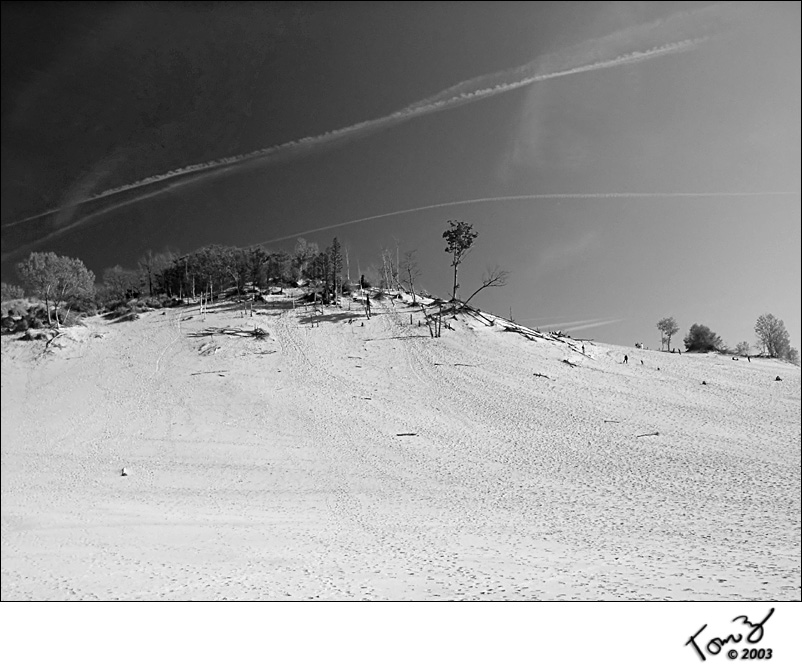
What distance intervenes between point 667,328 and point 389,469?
9081mm

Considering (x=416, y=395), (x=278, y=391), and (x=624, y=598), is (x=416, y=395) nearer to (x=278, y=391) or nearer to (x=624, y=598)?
(x=278, y=391)

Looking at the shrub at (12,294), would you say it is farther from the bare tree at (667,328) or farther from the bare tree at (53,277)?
the bare tree at (667,328)

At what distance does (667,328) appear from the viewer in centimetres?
1148

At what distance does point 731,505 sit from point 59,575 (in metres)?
12.2

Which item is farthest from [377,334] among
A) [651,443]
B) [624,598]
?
[624,598]

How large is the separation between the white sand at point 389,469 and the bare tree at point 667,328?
11.5 feet

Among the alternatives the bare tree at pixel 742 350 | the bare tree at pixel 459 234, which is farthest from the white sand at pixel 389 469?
the bare tree at pixel 459 234

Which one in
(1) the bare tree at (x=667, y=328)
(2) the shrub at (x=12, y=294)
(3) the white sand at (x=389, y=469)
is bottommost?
(3) the white sand at (x=389, y=469)

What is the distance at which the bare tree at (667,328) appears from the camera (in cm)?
1078

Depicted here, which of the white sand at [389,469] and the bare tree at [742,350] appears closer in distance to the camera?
the white sand at [389,469]

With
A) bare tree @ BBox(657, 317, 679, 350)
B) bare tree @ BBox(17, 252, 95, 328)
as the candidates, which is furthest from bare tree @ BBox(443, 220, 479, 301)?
bare tree @ BBox(17, 252, 95, 328)

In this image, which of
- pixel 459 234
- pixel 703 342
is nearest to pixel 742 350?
pixel 703 342

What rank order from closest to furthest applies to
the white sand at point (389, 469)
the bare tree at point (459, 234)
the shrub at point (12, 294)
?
1. the white sand at point (389, 469)
2. the bare tree at point (459, 234)
3. the shrub at point (12, 294)

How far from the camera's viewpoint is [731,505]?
8.26m
